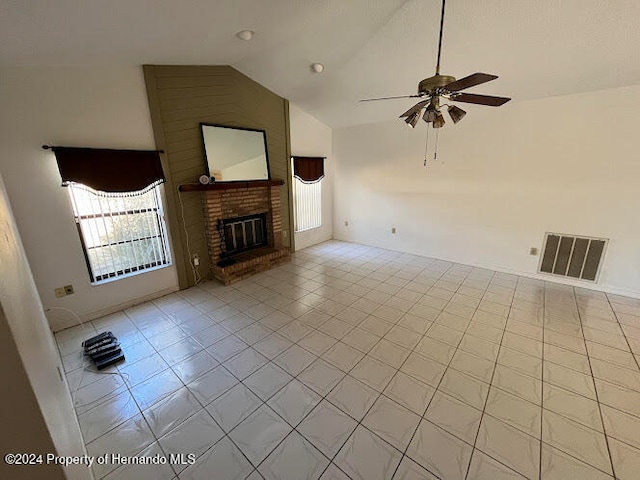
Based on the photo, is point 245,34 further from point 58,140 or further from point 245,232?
point 245,232

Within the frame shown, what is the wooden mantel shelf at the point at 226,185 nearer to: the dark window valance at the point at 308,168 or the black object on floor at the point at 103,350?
the dark window valance at the point at 308,168

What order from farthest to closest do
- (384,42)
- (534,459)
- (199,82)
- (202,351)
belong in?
1. (199,82)
2. (384,42)
3. (202,351)
4. (534,459)

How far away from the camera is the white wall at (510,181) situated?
331 centimetres

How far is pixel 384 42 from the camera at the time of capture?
3039 mm

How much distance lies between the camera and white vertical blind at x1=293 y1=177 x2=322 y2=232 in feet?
17.9

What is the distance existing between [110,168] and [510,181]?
5.22 metres

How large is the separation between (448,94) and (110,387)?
11.6ft

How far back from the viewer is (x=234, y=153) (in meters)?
4.07

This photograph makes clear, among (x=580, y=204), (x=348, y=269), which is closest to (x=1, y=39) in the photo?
(x=348, y=269)

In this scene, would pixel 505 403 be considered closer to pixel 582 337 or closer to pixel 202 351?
pixel 582 337

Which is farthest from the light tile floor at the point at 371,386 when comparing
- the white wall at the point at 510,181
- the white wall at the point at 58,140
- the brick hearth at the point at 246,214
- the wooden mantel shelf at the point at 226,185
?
the wooden mantel shelf at the point at 226,185

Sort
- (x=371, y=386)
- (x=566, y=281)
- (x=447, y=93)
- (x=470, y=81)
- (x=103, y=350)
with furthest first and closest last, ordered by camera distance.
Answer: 1. (x=566, y=281)
2. (x=103, y=350)
3. (x=371, y=386)
4. (x=447, y=93)
5. (x=470, y=81)

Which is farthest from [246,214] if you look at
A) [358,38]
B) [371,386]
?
[371,386]

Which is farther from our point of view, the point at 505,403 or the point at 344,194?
the point at 344,194
